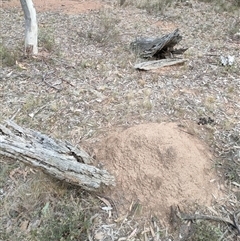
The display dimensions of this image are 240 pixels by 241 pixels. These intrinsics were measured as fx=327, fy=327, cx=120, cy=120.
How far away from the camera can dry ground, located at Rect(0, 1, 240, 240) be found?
2479mm

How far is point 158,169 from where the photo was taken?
8.79ft

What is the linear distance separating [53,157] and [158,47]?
106 inches

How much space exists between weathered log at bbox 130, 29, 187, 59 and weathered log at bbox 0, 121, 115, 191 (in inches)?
94.0

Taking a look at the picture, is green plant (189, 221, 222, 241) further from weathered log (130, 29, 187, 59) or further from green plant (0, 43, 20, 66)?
green plant (0, 43, 20, 66)

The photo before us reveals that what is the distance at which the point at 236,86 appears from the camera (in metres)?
3.99

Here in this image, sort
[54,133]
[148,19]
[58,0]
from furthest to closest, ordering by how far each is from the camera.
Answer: [58,0], [148,19], [54,133]

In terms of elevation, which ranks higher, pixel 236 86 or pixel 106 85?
pixel 236 86

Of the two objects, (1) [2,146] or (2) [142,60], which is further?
(2) [142,60]

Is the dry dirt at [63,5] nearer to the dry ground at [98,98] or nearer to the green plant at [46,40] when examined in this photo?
the dry ground at [98,98]

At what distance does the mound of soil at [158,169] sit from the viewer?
254 centimetres

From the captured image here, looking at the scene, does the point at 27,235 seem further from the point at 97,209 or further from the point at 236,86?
the point at 236,86

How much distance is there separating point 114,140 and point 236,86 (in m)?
1.90

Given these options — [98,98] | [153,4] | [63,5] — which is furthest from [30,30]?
[153,4]

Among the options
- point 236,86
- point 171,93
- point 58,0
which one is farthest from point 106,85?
point 58,0
